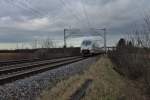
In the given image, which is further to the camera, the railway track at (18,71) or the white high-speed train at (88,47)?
the white high-speed train at (88,47)

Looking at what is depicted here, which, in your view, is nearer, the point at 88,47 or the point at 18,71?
the point at 18,71

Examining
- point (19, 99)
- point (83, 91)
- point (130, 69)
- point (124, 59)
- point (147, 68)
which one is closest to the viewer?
point (19, 99)

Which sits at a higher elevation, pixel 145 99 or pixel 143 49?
pixel 143 49

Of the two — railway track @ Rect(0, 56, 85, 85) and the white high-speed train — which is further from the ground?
the white high-speed train

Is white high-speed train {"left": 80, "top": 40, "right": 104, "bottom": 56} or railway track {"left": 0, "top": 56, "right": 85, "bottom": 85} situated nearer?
railway track {"left": 0, "top": 56, "right": 85, "bottom": 85}

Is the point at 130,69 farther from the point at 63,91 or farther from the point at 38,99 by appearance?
the point at 38,99

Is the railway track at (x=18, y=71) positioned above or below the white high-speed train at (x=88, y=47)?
below

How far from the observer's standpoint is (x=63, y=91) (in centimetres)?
1341

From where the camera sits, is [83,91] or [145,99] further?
[145,99]

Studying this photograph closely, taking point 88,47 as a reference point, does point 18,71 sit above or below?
below

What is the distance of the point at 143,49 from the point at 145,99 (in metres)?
2.93

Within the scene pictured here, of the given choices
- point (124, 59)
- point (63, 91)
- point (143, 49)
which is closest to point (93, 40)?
point (124, 59)

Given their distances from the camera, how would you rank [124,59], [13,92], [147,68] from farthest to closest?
[124,59], [147,68], [13,92]

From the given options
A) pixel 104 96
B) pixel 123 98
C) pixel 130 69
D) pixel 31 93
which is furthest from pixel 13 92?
pixel 130 69
